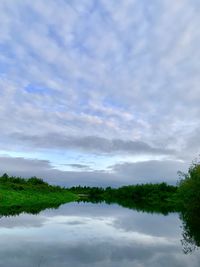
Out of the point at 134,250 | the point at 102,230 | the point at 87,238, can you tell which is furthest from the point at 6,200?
the point at 134,250

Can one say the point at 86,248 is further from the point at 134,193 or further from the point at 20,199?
the point at 134,193

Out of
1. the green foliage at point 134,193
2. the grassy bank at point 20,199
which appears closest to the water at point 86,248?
the grassy bank at point 20,199

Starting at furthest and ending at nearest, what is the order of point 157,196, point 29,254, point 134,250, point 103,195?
point 103,195 → point 157,196 → point 134,250 → point 29,254

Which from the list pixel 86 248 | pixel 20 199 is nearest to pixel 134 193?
pixel 20 199

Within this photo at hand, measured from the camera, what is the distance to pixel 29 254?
20938 mm

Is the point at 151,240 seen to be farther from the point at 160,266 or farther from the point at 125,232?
the point at 160,266

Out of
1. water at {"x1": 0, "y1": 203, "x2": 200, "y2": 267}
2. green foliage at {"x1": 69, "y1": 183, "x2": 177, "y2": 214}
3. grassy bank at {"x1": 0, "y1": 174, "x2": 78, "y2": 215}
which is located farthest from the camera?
green foliage at {"x1": 69, "y1": 183, "x2": 177, "y2": 214}

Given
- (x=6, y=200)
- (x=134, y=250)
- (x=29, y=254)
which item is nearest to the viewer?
(x=29, y=254)

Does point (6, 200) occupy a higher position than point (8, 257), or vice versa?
point (6, 200)

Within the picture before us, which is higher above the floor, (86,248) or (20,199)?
(20,199)

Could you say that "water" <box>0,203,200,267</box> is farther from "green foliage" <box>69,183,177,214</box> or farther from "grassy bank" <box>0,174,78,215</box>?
"green foliage" <box>69,183,177,214</box>

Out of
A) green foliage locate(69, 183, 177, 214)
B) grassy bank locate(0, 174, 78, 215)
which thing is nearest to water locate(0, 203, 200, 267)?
grassy bank locate(0, 174, 78, 215)

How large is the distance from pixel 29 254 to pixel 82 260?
2.80m

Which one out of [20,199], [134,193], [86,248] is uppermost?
[134,193]
